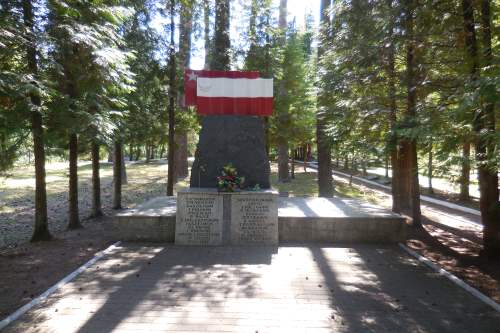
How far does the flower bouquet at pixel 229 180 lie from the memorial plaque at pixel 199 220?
265 mm

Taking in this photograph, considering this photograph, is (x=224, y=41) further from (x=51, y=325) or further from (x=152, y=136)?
(x=51, y=325)

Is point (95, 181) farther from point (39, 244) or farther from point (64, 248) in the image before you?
point (64, 248)

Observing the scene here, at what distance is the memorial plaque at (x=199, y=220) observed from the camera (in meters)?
8.16

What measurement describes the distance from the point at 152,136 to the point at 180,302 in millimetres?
9253

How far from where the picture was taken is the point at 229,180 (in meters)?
8.38

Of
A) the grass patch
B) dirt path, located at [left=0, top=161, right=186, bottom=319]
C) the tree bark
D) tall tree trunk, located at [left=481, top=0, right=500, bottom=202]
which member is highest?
the tree bark

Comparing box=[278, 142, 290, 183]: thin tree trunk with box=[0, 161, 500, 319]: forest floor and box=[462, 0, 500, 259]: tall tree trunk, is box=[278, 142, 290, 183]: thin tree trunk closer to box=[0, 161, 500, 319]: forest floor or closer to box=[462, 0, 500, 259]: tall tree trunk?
box=[0, 161, 500, 319]: forest floor

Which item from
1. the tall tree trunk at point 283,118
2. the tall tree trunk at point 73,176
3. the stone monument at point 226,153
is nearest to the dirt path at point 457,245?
the stone monument at point 226,153

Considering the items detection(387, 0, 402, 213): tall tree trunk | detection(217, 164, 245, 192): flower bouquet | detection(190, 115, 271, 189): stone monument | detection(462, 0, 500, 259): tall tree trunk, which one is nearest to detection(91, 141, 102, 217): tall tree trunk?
detection(190, 115, 271, 189): stone monument

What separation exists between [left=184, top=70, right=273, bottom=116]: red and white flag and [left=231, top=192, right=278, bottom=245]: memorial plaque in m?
2.22

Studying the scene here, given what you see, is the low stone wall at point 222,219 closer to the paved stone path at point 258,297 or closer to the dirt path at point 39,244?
the paved stone path at point 258,297

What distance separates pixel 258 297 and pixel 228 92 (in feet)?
17.2

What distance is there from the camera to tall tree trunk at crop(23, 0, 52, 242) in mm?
7239

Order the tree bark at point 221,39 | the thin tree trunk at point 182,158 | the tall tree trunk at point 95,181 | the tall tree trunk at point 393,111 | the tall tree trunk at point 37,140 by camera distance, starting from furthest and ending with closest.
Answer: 1. the thin tree trunk at point 182,158
2. the tree bark at point 221,39
3. the tall tree trunk at point 95,181
4. the tall tree trunk at point 393,111
5. the tall tree trunk at point 37,140
